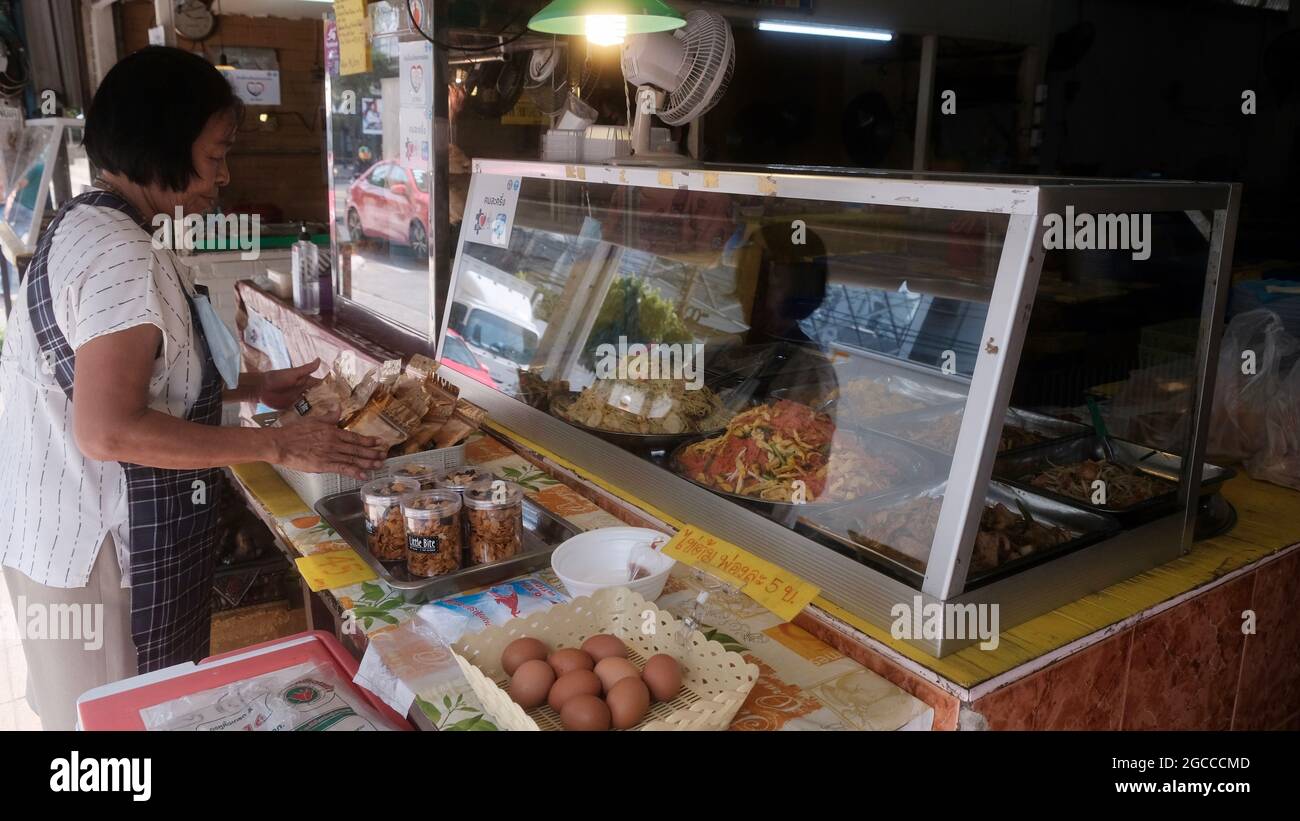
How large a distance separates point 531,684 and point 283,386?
1.58 metres

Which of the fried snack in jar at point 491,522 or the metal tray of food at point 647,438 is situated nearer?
the fried snack in jar at point 491,522

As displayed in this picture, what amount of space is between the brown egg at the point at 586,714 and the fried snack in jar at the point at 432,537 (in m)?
0.60

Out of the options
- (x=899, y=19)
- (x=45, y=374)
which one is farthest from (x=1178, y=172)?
(x=45, y=374)

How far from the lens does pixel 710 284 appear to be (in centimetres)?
270

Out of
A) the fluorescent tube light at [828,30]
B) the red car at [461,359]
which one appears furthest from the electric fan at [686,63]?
the fluorescent tube light at [828,30]

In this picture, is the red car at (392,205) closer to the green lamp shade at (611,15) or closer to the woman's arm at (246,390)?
the woman's arm at (246,390)

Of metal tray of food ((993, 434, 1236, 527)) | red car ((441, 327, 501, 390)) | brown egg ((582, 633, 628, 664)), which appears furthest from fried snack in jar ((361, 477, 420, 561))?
metal tray of food ((993, 434, 1236, 527))

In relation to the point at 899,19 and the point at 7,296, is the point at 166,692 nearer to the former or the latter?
the point at 899,19

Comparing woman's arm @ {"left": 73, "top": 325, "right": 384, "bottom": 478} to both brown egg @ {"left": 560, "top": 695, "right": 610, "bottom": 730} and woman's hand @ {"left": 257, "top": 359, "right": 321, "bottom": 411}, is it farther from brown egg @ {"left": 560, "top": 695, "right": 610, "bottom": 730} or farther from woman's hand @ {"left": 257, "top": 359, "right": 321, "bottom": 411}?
brown egg @ {"left": 560, "top": 695, "right": 610, "bottom": 730}

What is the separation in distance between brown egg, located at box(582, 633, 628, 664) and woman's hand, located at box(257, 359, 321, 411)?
1488 millimetres

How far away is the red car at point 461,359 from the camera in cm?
298

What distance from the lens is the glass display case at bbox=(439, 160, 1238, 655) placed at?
5.08 ft

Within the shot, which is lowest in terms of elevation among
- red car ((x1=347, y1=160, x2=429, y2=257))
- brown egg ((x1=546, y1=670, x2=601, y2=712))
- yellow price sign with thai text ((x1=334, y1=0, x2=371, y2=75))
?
brown egg ((x1=546, y1=670, x2=601, y2=712))
